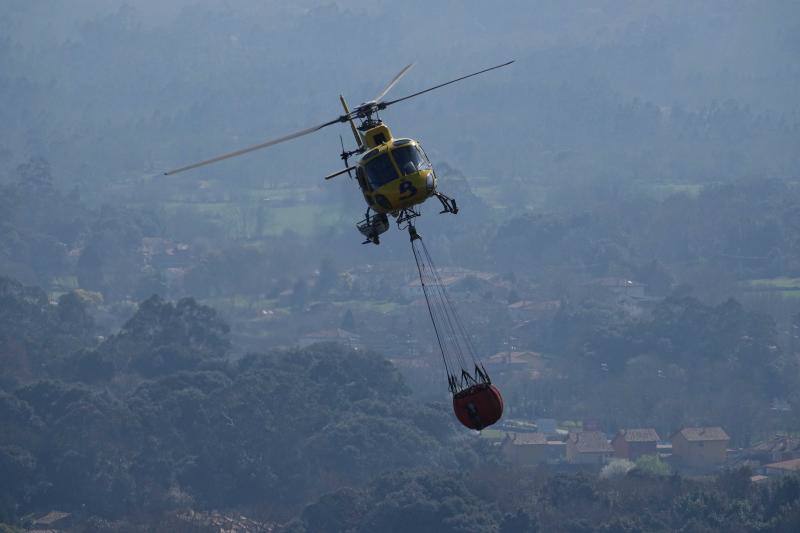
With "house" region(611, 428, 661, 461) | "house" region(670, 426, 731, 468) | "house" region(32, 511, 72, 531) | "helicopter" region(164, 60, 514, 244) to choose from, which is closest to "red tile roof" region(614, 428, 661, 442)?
"house" region(611, 428, 661, 461)

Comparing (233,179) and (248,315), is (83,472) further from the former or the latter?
(233,179)

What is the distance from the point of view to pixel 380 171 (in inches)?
1316

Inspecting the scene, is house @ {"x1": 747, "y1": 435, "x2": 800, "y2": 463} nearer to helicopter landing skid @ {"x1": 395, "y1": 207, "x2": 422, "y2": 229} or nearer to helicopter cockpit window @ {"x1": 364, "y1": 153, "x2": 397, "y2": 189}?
helicopter landing skid @ {"x1": 395, "y1": 207, "x2": 422, "y2": 229}

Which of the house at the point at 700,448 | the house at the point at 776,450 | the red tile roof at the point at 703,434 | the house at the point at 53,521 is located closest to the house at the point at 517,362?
the red tile roof at the point at 703,434

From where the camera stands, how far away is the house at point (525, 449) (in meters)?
93.0

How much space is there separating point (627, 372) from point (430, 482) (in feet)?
140

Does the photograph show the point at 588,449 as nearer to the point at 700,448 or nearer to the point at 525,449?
the point at 525,449

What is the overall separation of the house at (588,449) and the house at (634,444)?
0.53 meters

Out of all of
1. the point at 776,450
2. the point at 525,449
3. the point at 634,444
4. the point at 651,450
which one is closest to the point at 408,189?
the point at 525,449

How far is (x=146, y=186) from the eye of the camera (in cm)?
18738

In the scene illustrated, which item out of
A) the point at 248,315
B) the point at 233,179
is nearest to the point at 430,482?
the point at 248,315

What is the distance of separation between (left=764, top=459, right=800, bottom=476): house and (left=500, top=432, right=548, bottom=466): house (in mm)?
11774

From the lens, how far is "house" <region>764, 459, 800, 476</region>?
287 feet

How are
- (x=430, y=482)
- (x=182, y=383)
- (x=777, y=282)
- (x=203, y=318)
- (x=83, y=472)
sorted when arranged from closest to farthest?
(x=430, y=482) → (x=83, y=472) → (x=182, y=383) → (x=203, y=318) → (x=777, y=282)
